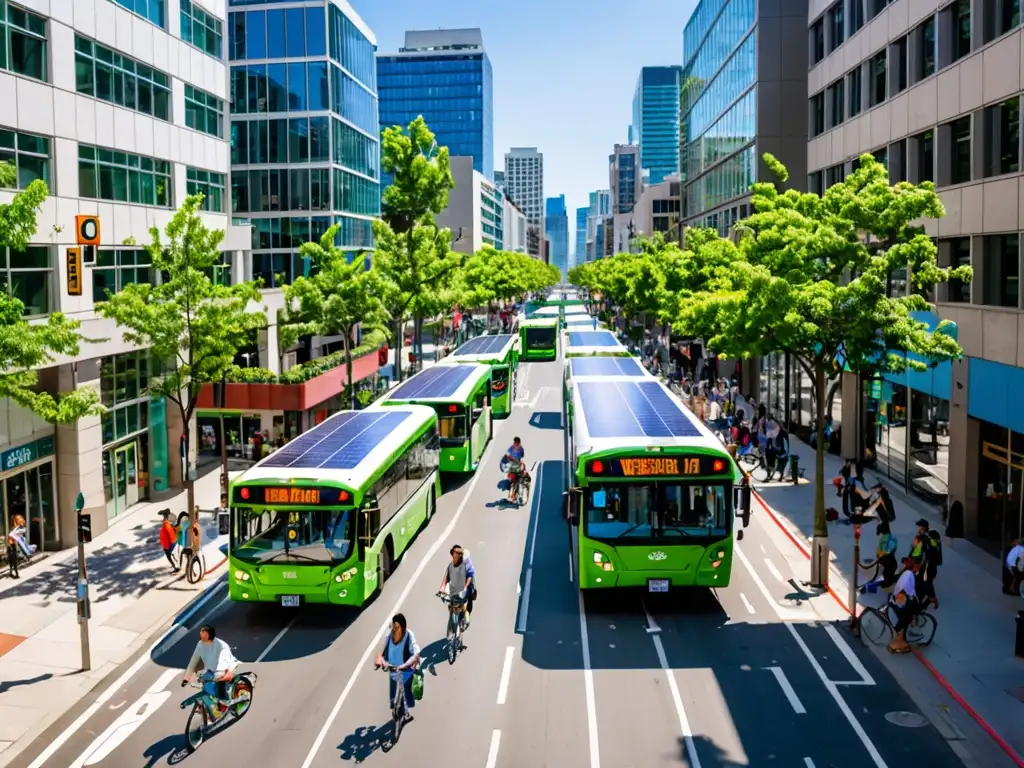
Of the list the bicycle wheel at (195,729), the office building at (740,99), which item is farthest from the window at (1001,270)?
the office building at (740,99)

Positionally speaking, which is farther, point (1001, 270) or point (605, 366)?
point (605, 366)

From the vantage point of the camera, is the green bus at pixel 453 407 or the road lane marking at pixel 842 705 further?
the green bus at pixel 453 407

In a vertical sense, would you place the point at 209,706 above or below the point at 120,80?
below

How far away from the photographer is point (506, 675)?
52.7 ft

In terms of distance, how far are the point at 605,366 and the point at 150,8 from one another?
19117 mm

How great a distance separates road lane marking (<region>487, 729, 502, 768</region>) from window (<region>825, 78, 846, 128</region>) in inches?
1245

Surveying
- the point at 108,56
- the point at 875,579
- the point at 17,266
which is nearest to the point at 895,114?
the point at 875,579

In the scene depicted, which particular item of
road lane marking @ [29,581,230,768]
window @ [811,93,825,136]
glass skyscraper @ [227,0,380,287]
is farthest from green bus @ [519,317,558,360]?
road lane marking @ [29,581,230,768]

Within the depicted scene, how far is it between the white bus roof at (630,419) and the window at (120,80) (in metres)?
15.8

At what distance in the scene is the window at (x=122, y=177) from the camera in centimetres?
2676

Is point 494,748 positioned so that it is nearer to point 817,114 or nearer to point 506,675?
point 506,675

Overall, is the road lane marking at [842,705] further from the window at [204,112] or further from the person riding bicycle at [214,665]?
the window at [204,112]

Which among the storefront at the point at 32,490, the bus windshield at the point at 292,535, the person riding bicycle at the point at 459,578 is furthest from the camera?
the storefront at the point at 32,490

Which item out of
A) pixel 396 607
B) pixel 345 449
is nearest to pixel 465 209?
pixel 345 449
